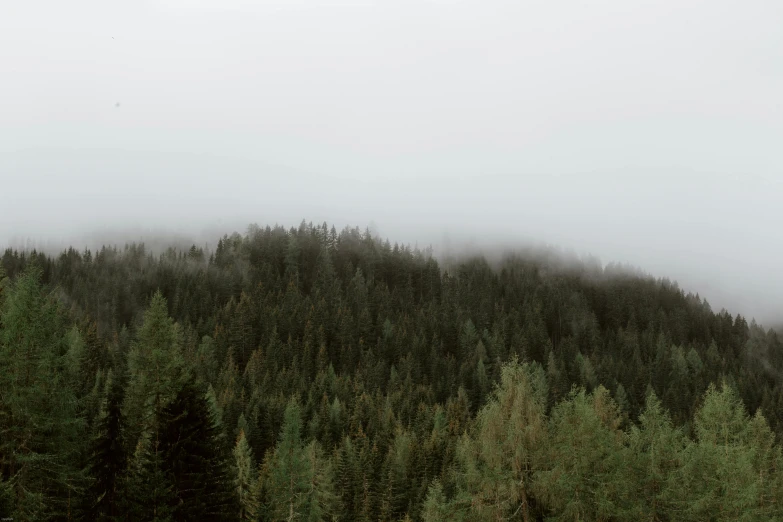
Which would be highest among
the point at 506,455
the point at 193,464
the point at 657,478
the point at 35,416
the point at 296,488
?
the point at 35,416

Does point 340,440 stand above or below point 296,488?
below

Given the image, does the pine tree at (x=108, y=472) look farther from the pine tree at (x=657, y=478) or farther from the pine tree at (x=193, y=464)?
the pine tree at (x=657, y=478)

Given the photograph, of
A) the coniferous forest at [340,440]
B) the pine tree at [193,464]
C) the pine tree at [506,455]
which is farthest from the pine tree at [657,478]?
the pine tree at [193,464]

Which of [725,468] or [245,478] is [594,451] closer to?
[725,468]

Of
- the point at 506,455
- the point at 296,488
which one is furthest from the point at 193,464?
the point at 296,488

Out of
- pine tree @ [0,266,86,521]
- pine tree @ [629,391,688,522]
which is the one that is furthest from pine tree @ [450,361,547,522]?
pine tree @ [0,266,86,521]

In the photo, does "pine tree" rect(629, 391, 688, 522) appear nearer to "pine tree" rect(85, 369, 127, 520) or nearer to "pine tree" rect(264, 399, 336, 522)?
"pine tree" rect(264, 399, 336, 522)

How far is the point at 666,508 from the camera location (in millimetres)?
41938

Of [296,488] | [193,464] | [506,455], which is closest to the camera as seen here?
[193,464]

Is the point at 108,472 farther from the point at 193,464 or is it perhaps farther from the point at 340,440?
the point at 340,440

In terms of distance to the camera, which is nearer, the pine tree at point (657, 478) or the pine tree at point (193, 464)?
the pine tree at point (193, 464)

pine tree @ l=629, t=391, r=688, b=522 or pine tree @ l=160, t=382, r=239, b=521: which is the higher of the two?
pine tree @ l=160, t=382, r=239, b=521

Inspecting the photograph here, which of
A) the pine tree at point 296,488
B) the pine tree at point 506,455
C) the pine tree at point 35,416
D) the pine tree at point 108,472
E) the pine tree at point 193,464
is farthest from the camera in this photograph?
the pine tree at point 296,488

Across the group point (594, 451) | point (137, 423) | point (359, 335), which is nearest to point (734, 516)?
point (594, 451)
